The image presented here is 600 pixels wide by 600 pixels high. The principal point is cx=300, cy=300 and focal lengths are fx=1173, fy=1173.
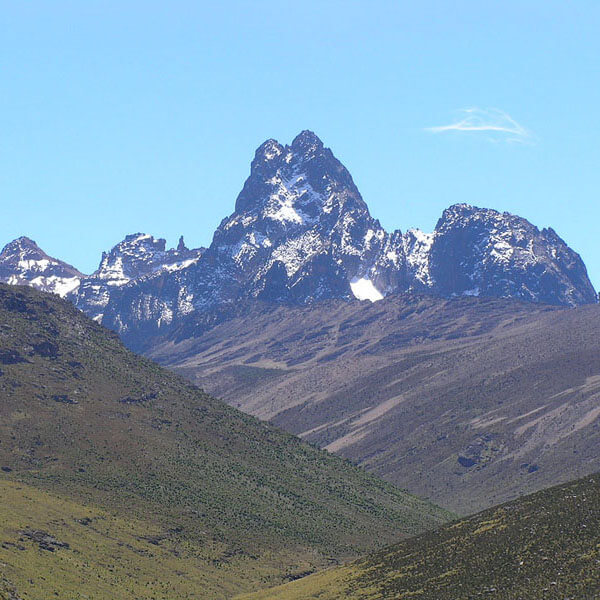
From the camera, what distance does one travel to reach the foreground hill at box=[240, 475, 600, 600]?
148250mm

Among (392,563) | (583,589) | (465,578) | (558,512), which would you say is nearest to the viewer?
(583,589)

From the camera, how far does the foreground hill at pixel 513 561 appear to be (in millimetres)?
148250

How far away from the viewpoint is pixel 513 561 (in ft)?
539

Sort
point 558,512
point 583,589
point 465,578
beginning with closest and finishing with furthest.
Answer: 1. point 583,589
2. point 465,578
3. point 558,512

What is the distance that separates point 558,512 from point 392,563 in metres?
32.4

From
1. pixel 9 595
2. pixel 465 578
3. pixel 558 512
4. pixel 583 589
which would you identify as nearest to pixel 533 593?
pixel 583 589

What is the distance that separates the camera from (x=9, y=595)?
173000 mm

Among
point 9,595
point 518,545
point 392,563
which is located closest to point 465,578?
point 518,545

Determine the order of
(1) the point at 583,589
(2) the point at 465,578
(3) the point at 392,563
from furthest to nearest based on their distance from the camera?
(3) the point at 392,563
(2) the point at 465,578
(1) the point at 583,589

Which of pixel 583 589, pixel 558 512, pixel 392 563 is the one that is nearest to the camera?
pixel 583 589

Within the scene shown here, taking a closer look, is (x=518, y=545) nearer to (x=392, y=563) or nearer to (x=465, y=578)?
(x=465, y=578)

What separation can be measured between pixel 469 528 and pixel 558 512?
2268cm

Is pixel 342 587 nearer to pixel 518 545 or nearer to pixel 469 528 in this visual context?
pixel 469 528

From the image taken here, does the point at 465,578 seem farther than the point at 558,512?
No
